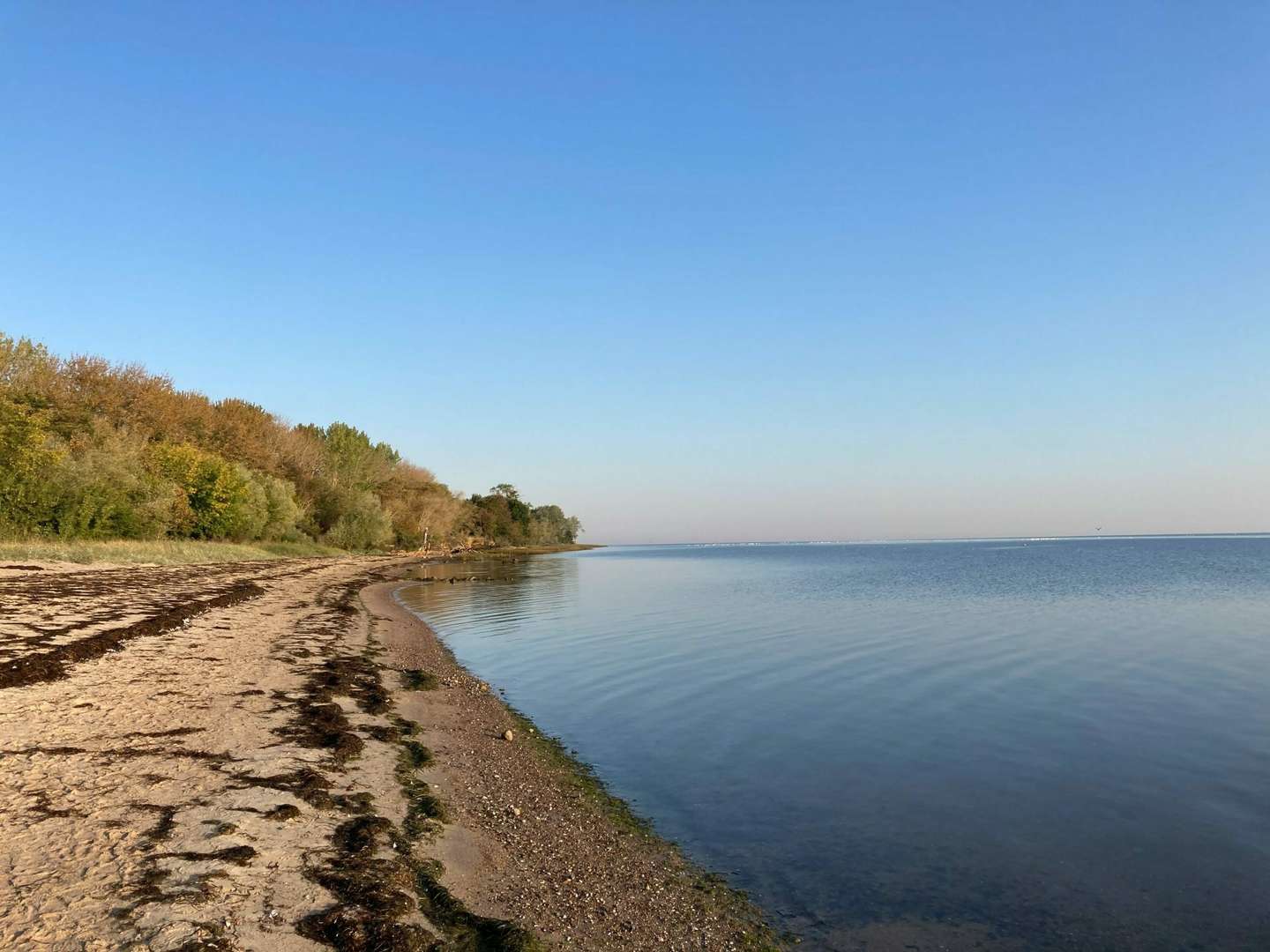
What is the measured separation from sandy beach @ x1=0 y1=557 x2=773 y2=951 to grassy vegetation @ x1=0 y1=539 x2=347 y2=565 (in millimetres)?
30113

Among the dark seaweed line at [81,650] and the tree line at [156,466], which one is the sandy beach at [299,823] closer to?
the dark seaweed line at [81,650]

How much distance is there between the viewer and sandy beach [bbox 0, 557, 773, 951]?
6.80 meters

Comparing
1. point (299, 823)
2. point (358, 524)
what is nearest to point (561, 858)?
point (299, 823)

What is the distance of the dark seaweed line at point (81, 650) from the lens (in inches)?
571

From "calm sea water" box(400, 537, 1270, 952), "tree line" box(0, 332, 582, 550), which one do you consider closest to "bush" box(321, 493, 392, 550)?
"tree line" box(0, 332, 582, 550)

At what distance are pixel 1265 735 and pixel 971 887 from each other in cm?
1055

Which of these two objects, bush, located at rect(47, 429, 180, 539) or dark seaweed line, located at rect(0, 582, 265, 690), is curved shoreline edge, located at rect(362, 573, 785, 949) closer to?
dark seaweed line, located at rect(0, 582, 265, 690)

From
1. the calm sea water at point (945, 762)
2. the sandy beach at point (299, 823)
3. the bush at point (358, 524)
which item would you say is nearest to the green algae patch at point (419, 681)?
the sandy beach at point (299, 823)

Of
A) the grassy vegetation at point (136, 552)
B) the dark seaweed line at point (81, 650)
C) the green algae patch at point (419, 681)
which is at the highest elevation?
the grassy vegetation at point (136, 552)

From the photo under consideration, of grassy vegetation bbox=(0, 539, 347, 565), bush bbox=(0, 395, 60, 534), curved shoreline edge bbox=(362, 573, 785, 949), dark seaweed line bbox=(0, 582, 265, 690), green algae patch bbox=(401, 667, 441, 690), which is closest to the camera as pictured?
curved shoreline edge bbox=(362, 573, 785, 949)

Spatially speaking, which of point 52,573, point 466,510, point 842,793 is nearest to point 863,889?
point 842,793

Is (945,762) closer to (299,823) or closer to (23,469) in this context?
(299,823)

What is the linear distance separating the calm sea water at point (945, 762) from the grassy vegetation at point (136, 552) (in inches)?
1092

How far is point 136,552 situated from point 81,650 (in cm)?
3795
